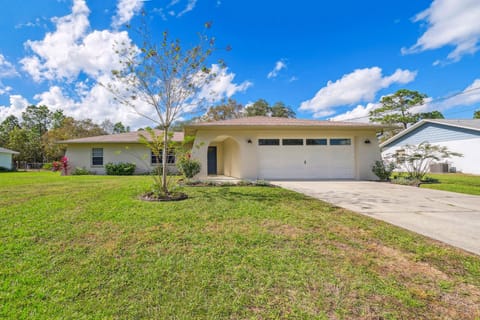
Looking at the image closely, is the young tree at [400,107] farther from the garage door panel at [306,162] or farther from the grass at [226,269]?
the grass at [226,269]

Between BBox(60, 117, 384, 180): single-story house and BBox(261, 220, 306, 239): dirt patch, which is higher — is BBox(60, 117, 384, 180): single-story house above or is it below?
above

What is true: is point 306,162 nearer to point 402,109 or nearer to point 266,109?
point 266,109

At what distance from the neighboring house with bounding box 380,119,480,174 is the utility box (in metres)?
0.47

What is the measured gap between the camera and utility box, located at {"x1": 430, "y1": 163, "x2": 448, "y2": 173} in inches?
656

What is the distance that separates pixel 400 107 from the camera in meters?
28.2

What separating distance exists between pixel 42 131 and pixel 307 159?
48.6 metres

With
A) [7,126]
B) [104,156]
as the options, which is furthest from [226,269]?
[7,126]

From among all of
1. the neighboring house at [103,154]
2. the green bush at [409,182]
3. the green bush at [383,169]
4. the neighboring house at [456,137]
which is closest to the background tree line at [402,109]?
the neighboring house at [456,137]

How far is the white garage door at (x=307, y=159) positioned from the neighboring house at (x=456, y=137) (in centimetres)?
457

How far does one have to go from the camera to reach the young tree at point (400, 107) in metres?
27.4

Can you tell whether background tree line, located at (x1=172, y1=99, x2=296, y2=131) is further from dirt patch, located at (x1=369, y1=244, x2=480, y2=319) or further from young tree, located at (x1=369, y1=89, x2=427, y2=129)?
dirt patch, located at (x1=369, y1=244, x2=480, y2=319)

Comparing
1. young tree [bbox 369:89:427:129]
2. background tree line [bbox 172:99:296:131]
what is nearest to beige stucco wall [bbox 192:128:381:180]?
background tree line [bbox 172:99:296:131]

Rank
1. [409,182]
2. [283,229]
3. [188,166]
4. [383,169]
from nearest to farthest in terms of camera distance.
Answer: [283,229]
[188,166]
[409,182]
[383,169]

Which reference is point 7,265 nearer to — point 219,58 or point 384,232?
point 384,232
